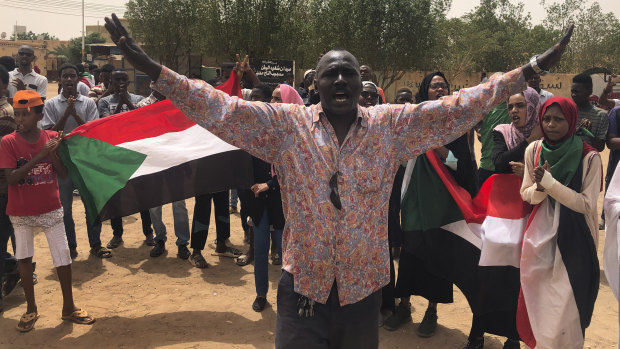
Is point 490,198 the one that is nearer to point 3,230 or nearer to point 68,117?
point 3,230

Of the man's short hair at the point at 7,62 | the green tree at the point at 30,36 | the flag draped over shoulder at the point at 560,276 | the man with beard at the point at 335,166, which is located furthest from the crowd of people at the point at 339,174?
the green tree at the point at 30,36

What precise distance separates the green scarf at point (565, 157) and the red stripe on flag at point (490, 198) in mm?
404

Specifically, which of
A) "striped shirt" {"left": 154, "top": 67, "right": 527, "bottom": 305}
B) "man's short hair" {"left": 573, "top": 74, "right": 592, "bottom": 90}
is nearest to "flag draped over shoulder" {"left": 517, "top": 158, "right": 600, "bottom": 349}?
"striped shirt" {"left": 154, "top": 67, "right": 527, "bottom": 305}

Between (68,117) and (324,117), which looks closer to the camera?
(324,117)

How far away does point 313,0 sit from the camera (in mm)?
34125

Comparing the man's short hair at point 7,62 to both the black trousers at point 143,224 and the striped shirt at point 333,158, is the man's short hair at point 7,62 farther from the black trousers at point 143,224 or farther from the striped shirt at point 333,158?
the striped shirt at point 333,158

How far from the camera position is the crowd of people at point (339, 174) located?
8.11ft

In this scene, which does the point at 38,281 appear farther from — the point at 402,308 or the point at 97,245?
the point at 402,308

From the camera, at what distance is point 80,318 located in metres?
4.99

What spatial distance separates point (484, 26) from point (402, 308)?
2216 inches

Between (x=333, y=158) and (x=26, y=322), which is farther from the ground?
(x=333, y=158)

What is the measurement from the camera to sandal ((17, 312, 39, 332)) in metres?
4.83

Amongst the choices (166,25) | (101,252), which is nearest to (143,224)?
(101,252)

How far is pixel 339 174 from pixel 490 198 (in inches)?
89.0
